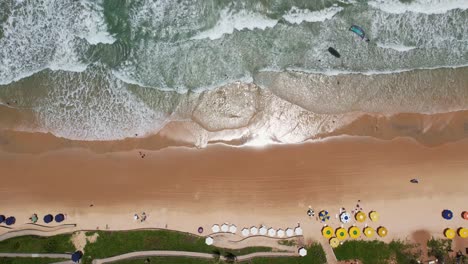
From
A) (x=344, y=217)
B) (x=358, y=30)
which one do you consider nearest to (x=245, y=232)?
(x=344, y=217)

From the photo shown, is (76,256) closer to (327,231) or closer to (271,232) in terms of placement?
(271,232)

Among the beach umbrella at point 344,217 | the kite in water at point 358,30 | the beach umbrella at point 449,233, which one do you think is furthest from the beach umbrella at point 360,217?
the kite in water at point 358,30

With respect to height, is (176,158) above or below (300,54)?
below

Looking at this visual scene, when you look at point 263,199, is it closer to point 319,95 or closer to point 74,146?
point 319,95

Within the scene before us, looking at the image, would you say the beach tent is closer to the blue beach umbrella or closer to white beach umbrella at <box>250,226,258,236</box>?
the blue beach umbrella

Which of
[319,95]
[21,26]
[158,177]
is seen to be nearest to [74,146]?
[158,177]

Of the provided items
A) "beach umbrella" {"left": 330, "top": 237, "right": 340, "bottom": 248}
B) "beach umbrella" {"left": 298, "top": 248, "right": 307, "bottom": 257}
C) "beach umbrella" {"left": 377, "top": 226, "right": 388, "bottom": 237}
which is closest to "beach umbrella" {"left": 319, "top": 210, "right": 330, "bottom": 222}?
"beach umbrella" {"left": 330, "top": 237, "right": 340, "bottom": 248}
